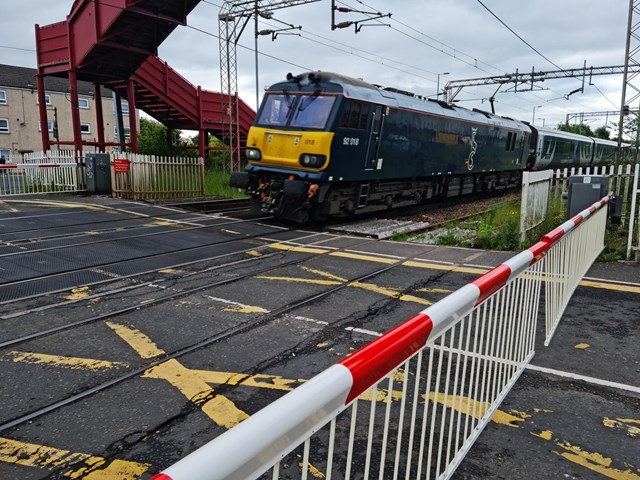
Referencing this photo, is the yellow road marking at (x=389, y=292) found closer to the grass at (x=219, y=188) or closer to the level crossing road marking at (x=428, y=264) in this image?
the level crossing road marking at (x=428, y=264)

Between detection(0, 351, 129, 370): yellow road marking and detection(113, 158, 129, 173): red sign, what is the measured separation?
39.8ft

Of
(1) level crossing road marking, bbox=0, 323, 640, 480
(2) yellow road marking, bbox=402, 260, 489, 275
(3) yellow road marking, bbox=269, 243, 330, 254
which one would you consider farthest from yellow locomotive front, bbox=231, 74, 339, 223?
(1) level crossing road marking, bbox=0, 323, 640, 480

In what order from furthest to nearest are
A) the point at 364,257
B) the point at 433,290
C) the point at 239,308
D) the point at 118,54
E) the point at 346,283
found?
the point at 118,54
the point at 364,257
the point at 346,283
the point at 433,290
the point at 239,308

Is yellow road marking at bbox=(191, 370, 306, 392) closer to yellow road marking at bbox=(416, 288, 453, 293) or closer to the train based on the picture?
yellow road marking at bbox=(416, 288, 453, 293)

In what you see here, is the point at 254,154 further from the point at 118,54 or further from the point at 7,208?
the point at 118,54

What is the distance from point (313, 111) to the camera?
1108cm

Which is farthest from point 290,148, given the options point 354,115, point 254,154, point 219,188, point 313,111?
point 219,188

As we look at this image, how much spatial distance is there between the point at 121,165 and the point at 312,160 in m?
7.80

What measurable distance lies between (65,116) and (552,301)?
53805mm

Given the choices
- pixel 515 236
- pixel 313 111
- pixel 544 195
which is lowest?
pixel 515 236

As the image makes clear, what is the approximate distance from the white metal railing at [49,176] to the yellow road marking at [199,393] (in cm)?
1501

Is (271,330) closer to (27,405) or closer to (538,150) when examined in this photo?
(27,405)

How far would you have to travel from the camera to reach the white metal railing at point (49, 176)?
17047 mm

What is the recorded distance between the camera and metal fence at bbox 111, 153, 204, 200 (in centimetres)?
1552
